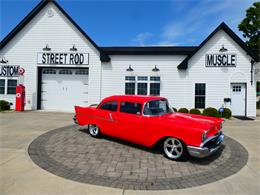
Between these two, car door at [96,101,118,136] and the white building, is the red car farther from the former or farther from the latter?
the white building

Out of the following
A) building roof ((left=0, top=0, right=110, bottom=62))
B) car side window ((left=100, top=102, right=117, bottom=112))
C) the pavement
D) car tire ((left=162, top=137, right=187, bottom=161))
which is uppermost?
building roof ((left=0, top=0, right=110, bottom=62))

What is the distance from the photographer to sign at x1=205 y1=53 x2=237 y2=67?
11.9m

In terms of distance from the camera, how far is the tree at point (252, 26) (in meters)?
22.7

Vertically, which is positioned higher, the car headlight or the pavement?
the car headlight

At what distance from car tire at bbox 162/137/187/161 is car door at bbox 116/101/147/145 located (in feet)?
2.04

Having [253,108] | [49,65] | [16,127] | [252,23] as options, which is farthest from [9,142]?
[252,23]

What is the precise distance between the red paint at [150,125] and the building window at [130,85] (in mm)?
6918

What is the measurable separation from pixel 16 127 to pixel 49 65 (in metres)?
6.85

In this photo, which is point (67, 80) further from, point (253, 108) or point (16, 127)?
point (253, 108)

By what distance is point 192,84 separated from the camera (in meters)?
12.3

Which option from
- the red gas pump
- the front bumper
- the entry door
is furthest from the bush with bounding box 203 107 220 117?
the red gas pump

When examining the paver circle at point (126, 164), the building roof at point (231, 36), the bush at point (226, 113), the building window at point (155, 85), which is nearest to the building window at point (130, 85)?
the building window at point (155, 85)

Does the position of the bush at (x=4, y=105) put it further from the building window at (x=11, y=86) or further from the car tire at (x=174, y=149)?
the car tire at (x=174, y=149)

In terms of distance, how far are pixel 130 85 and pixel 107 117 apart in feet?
24.7
